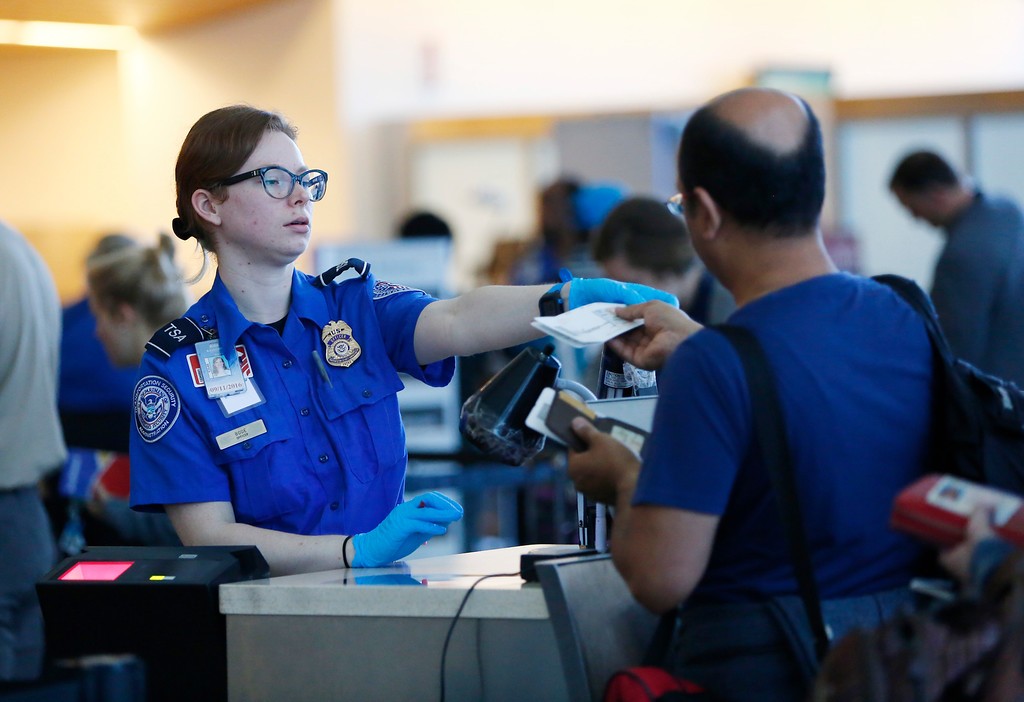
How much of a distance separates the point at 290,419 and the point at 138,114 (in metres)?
2.78

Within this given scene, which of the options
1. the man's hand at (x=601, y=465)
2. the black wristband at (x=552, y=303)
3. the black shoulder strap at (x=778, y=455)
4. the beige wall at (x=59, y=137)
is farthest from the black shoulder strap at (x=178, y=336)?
the beige wall at (x=59, y=137)

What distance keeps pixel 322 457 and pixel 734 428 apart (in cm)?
100

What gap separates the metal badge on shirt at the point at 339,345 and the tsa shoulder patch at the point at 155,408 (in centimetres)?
29

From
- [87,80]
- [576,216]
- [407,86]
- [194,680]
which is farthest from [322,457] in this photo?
[407,86]

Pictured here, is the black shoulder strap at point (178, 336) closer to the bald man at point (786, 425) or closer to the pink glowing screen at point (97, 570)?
the pink glowing screen at point (97, 570)

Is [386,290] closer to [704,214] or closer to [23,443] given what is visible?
[704,214]

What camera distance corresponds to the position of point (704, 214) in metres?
1.60

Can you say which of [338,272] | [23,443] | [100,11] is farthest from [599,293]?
[100,11]

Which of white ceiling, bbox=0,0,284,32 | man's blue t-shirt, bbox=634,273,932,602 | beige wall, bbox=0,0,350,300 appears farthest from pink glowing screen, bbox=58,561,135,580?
white ceiling, bbox=0,0,284,32

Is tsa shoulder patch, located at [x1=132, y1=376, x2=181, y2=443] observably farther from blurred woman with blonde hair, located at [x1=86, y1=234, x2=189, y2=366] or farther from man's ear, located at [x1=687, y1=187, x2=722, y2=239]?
blurred woman with blonde hair, located at [x1=86, y1=234, x2=189, y2=366]

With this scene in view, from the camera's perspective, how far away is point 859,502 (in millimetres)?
1551

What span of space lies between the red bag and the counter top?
196mm

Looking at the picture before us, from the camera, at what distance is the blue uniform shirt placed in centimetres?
222

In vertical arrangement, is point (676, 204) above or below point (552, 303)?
above
